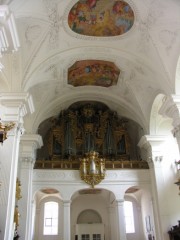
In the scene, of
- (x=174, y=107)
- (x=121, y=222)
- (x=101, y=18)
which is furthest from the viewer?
(x=121, y=222)

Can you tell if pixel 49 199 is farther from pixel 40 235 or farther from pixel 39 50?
pixel 39 50

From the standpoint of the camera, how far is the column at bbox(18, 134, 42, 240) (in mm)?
12648

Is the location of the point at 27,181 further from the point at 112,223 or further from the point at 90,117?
the point at 112,223

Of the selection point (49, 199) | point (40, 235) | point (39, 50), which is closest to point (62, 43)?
point (39, 50)

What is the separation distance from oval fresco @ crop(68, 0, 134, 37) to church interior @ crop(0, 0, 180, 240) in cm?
4

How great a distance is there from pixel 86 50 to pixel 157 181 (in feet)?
24.5

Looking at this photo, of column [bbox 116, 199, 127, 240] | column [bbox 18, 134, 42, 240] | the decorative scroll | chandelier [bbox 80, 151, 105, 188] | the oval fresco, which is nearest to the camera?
the oval fresco

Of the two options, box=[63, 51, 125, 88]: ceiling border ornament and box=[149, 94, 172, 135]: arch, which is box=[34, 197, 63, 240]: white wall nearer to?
box=[149, 94, 172, 135]: arch

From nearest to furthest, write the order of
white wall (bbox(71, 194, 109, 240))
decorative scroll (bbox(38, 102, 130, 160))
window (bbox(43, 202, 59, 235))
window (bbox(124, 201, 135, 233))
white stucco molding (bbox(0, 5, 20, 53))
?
white stucco molding (bbox(0, 5, 20, 53))
decorative scroll (bbox(38, 102, 130, 160))
window (bbox(43, 202, 59, 235))
window (bbox(124, 201, 135, 233))
white wall (bbox(71, 194, 109, 240))

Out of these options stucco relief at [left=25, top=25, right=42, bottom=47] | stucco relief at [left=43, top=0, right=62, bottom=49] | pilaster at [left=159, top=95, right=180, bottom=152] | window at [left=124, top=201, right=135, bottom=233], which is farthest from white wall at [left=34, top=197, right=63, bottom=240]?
stucco relief at [left=25, top=25, right=42, bottom=47]

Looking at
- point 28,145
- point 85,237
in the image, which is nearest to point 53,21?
point 28,145

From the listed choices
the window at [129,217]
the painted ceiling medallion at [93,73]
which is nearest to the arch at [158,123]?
the painted ceiling medallion at [93,73]

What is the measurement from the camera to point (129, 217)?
57.9ft

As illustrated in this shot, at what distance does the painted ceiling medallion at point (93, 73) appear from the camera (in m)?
13.7
